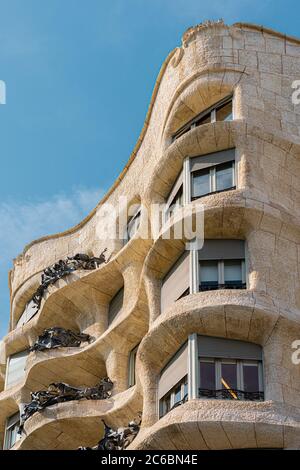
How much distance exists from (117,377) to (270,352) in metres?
7.74

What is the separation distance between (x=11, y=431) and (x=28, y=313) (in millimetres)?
4737

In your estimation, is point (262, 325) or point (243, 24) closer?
point (262, 325)

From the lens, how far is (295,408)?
2630cm

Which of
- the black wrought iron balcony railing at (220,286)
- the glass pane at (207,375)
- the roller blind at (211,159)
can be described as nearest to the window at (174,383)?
the glass pane at (207,375)

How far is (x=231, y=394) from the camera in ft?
87.1

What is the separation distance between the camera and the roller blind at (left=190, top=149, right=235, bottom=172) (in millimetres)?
30719

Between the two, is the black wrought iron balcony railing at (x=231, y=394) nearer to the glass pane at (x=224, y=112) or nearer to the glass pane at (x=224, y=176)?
the glass pane at (x=224, y=176)

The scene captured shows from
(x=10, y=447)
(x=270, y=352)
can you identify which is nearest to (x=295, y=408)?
(x=270, y=352)

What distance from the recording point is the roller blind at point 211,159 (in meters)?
30.7

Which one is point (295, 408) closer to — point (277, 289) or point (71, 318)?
point (277, 289)

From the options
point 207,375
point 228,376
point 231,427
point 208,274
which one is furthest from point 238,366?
point 208,274

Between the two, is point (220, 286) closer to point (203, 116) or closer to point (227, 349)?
point (227, 349)

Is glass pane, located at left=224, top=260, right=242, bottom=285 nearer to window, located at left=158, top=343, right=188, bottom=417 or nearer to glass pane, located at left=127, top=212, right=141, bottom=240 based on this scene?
window, located at left=158, top=343, right=188, bottom=417

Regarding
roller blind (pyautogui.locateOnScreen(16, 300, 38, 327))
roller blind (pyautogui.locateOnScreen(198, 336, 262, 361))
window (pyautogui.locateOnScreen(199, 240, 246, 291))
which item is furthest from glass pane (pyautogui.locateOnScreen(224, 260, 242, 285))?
roller blind (pyautogui.locateOnScreen(16, 300, 38, 327))
